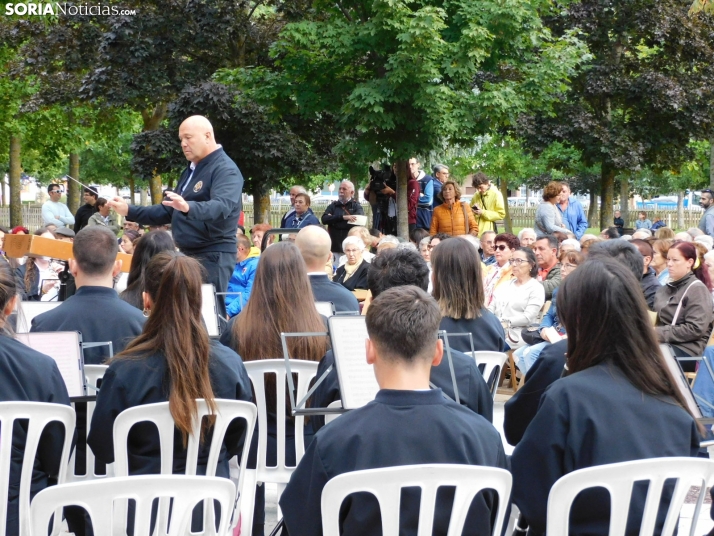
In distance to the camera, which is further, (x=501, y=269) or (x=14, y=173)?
(x=14, y=173)

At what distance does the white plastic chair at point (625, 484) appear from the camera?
8.48 ft

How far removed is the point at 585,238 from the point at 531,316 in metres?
2.29

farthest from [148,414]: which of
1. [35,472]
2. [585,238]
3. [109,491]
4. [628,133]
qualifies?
[628,133]

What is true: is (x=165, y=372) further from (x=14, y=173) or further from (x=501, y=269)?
(x=14, y=173)

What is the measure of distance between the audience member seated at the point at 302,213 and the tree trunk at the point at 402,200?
203cm

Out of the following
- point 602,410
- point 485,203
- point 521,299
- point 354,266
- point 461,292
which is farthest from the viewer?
point 485,203

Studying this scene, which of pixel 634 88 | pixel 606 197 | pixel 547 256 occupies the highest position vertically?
pixel 634 88

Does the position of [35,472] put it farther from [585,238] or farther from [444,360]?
[585,238]

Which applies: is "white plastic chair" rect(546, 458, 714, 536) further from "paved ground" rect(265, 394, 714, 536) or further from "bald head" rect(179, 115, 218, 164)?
"bald head" rect(179, 115, 218, 164)

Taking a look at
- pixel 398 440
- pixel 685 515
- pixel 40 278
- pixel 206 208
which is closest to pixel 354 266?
pixel 40 278

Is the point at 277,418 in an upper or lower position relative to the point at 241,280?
lower

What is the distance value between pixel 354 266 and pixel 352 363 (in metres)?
6.09

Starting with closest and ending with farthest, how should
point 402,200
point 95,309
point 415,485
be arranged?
point 415,485
point 95,309
point 402,200

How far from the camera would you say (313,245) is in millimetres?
5988
